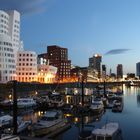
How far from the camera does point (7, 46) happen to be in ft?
509

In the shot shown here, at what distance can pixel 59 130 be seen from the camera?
4866cm

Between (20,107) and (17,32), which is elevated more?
(17,32)

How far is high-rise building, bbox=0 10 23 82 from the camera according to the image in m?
153

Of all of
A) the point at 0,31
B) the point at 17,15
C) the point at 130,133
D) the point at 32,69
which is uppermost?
the point at 17,15

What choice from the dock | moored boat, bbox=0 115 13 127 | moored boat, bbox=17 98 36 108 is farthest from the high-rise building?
the dock

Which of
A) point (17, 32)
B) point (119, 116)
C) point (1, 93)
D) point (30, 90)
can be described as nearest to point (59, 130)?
point (119, 116)

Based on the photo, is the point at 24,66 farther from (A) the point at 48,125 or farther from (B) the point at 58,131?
(A) the point at 48,125

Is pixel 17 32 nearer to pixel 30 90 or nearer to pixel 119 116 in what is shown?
pixel 30 90

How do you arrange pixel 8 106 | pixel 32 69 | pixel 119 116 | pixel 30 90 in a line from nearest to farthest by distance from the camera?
1. pixel 119 116
2. pixel 8 106
3. pixel 30 90
4. pixel 32 69

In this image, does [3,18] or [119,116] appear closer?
[119,116]

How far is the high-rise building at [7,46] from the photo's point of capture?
153375mm

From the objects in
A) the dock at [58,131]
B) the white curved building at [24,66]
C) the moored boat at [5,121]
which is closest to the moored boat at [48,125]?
the dock at [58,131]

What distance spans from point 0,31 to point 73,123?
120m

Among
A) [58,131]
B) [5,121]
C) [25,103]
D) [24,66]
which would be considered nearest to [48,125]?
[58,131]
